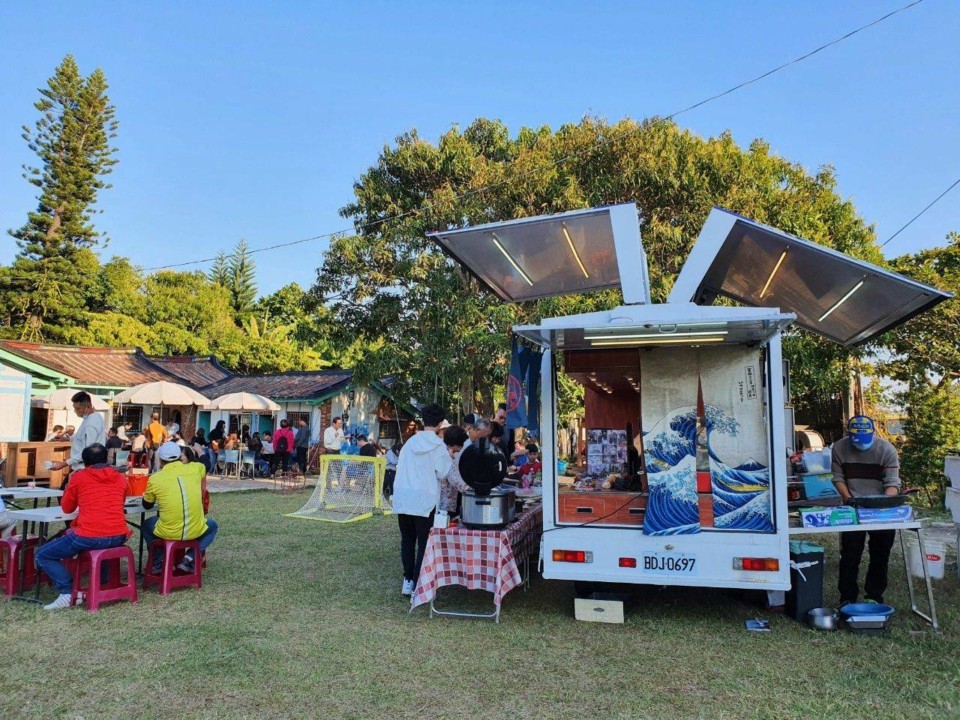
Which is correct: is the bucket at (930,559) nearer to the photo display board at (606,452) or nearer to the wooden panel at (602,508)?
the wooden panel at (602,508)

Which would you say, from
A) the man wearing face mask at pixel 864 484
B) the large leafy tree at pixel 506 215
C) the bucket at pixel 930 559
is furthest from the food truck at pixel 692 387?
the large leafy tree at pixel 506 215

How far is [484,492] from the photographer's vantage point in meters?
5.57

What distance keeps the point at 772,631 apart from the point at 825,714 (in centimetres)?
148

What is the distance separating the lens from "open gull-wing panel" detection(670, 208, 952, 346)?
17.3 feet

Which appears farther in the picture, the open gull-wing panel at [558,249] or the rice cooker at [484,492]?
the open gull-wing panel at [558,249]

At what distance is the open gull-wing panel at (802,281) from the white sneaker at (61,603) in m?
5.46

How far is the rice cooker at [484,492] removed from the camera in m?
5.53

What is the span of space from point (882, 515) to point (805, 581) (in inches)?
29.3

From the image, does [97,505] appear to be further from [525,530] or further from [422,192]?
[422,192]

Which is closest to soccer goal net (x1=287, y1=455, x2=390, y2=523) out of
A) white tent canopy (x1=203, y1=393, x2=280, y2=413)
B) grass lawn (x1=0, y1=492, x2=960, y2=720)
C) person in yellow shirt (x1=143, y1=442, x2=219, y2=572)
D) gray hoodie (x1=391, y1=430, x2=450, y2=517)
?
grass lawn (x1=0, y1=492, x2=960, y2=720)

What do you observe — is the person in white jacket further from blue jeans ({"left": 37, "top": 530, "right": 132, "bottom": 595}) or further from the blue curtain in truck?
blue jeans ({"left": 37, "top": 530, "right": 132, "bottom": 595})

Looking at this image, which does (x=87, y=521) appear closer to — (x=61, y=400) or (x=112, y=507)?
(x=112, y=507)

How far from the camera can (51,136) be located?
101ft

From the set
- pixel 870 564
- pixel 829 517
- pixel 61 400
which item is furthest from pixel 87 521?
pixel 61 400
